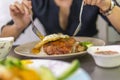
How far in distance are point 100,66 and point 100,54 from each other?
35mm

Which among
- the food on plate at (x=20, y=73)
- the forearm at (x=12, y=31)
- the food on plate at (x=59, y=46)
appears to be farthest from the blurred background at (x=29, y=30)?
the food on plate at (x=20, y=73)

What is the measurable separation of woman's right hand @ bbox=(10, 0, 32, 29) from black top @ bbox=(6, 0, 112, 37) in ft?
0.44

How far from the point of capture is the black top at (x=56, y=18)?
51.4 inches

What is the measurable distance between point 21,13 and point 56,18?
27 centimetres

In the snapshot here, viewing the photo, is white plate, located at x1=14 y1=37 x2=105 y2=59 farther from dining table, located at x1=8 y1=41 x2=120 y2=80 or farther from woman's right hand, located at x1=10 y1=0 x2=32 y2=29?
woman's right hand, located at x1=10 y1=0 x2=32 y2=29

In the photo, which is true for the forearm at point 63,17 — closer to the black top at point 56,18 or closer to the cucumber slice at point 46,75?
the black top at point 56,18

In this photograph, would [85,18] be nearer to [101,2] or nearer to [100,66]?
[101,2]

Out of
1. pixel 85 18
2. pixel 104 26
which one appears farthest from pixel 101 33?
pixel 85 18

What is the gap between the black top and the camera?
Result: 1.30 metres

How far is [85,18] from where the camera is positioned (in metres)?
1.29

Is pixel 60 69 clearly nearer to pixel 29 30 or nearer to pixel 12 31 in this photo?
pixel 12 31

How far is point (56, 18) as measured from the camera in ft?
4.39

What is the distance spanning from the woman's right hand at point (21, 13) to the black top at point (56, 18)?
0.44ft

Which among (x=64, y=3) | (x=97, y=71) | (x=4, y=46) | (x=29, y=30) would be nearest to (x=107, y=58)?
(x=97, y=71)
